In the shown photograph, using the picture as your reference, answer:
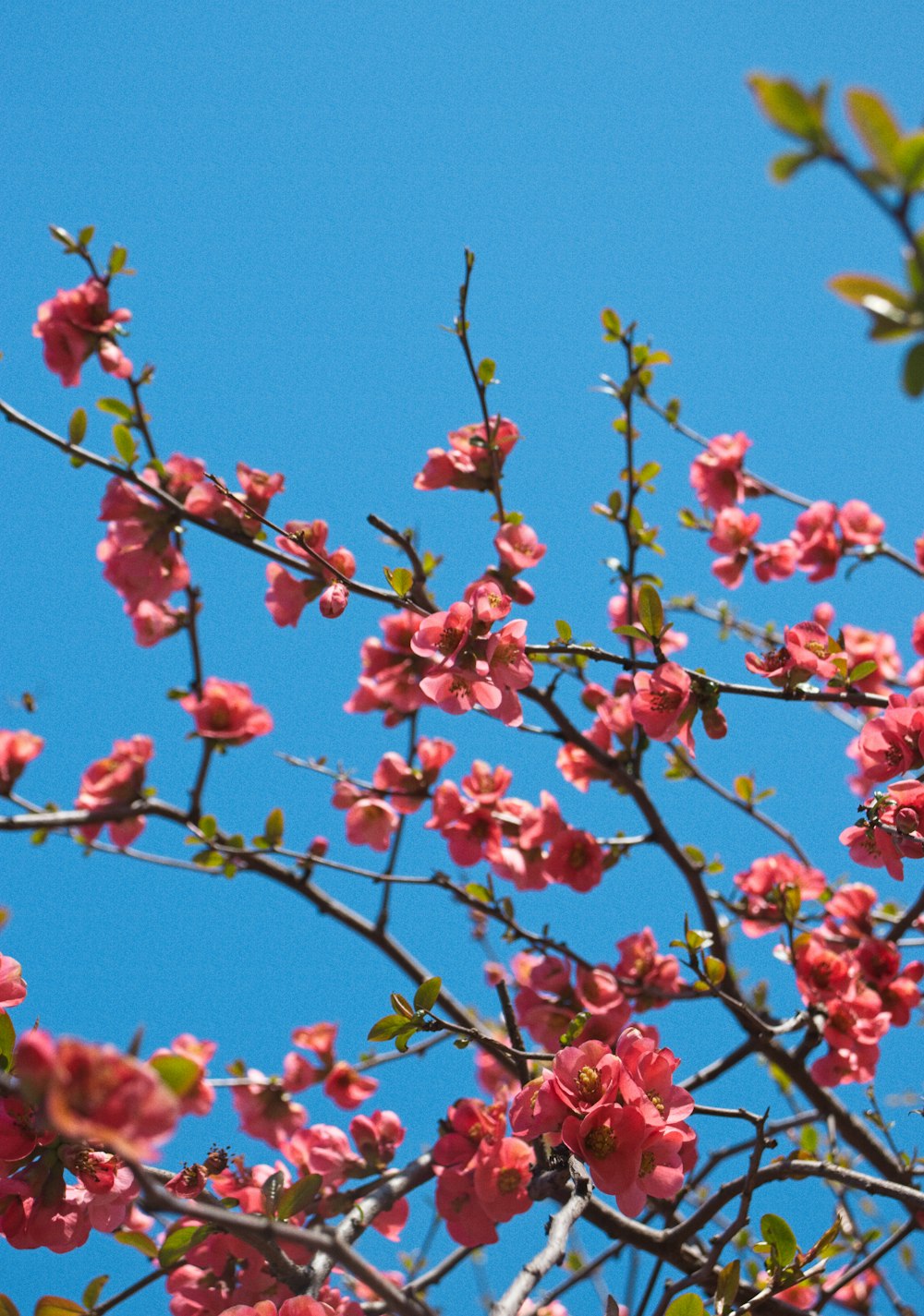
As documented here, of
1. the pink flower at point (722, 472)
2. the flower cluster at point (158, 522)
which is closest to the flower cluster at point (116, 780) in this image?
the flower cluster at point (158, 522)

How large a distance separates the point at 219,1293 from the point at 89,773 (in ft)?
3.35

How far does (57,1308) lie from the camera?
110cm

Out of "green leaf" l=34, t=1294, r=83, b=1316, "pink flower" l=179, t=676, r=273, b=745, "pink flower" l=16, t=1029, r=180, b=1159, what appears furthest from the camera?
"pink flower" l=179, t=676, r=273, b=745

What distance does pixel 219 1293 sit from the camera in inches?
48.5

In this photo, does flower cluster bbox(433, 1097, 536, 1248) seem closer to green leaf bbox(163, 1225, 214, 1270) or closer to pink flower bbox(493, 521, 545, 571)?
green leaf bbox(163, 1225, 214, 1270)

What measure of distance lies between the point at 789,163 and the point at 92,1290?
1.36m

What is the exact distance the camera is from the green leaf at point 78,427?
1.60m

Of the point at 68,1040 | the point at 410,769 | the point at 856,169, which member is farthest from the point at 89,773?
the point at 856,169

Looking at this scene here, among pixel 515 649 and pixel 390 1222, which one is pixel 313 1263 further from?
pixel 515 649

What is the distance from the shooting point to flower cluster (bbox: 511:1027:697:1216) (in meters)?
0.92

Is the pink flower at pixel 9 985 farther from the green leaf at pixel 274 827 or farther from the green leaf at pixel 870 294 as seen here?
the green leaf at pixel 870 294

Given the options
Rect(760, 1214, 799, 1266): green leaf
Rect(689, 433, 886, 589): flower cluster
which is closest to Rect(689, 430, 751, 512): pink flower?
Rect(689, 433, 886, 589): flower cluster

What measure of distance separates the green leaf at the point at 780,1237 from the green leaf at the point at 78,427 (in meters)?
1.54

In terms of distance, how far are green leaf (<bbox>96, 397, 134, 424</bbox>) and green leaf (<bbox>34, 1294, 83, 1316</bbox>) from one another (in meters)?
1.37
